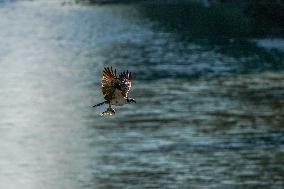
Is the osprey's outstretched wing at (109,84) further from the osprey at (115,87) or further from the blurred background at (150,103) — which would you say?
the blurred background at (150,103)

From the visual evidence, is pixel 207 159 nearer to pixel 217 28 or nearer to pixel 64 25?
pixel 217 28

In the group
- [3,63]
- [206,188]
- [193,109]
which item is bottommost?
[206,188]

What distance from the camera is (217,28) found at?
44.5 metres

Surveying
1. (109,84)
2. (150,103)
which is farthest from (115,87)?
(150,103)

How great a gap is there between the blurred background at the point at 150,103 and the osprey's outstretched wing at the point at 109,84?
1264cm

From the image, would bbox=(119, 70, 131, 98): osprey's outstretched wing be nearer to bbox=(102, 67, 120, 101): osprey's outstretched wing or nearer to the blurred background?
bbox=(102, 67, 120, 101): osprey's outstretched wing

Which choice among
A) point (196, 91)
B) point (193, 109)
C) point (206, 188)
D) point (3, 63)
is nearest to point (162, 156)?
point (206, 188)

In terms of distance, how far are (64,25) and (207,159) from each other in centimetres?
2896

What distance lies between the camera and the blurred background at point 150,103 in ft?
66.3

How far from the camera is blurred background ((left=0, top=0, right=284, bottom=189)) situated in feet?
66.3

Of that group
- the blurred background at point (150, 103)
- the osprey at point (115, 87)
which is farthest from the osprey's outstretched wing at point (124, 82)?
the blurred background at point (150, 103)

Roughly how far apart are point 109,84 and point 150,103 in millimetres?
21020

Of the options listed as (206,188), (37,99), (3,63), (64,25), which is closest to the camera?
(206,188)

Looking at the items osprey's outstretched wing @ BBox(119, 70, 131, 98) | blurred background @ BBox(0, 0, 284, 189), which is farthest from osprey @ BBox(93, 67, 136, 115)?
blurred background @ BBox(0, 0, 284, 189)
